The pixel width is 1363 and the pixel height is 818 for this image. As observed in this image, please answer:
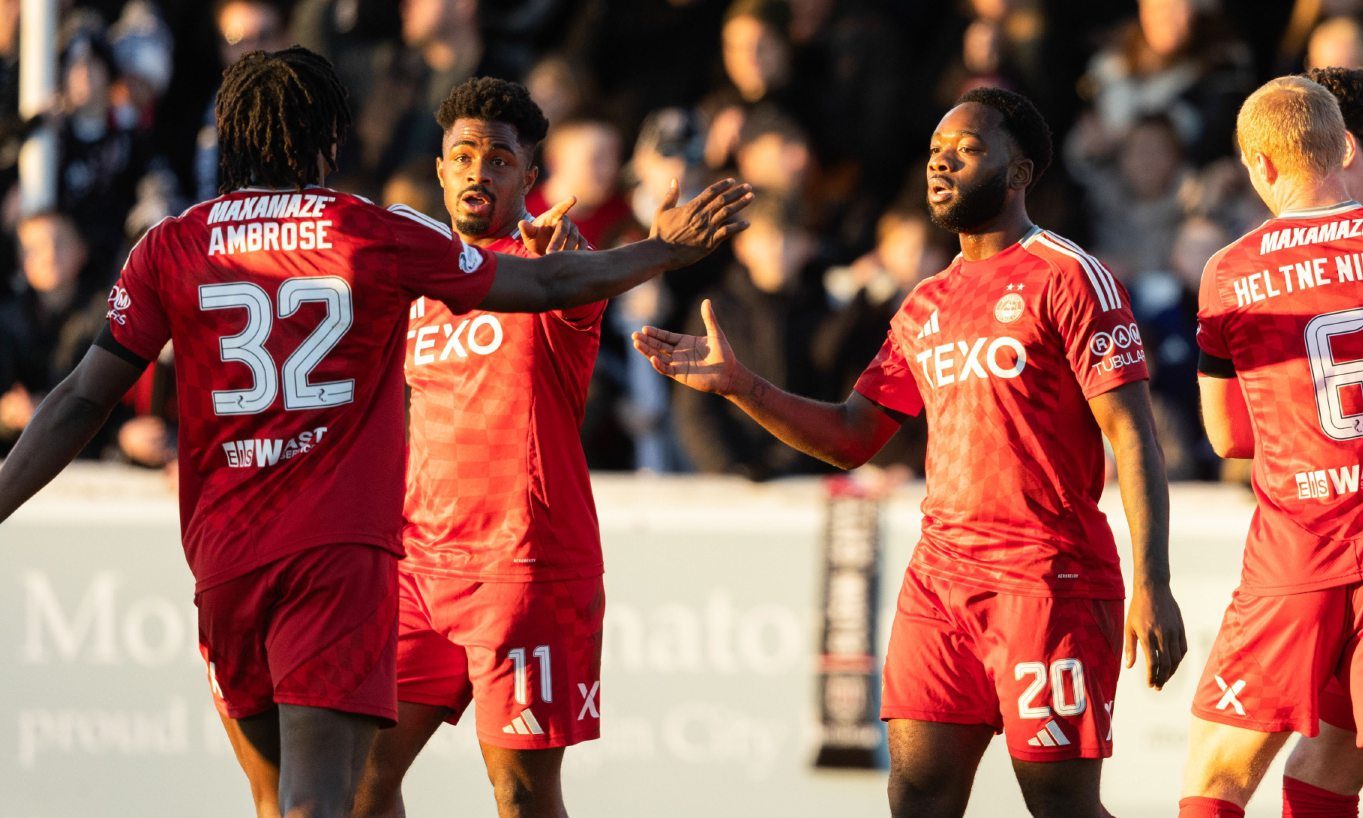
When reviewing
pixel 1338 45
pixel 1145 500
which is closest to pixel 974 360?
pixel 1145 500

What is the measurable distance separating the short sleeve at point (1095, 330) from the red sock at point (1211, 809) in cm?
133

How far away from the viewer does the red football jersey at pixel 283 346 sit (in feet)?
17.3

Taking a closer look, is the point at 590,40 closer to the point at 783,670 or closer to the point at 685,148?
the point at 685,148

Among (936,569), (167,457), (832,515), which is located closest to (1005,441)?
(936,569)

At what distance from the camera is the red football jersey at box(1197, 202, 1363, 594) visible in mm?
5879

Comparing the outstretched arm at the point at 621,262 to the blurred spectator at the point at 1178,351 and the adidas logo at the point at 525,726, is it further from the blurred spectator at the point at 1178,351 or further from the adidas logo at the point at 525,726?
the blurred spectator at the point at 1178,351

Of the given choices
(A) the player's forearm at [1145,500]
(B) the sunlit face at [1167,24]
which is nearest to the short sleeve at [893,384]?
(A) the player's forearm at [1145,500]

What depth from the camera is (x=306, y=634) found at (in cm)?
526

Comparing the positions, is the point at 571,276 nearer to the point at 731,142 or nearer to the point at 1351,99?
the point at 1351,99

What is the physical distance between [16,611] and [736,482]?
338cm

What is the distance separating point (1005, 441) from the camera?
19.5 feet

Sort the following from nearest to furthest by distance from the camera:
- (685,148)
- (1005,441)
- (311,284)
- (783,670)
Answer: (311,284) < (1005,441) < (783,670) < (685,148)

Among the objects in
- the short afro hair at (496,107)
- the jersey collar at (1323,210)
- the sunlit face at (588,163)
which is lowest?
the jersey collar at (1323,210)

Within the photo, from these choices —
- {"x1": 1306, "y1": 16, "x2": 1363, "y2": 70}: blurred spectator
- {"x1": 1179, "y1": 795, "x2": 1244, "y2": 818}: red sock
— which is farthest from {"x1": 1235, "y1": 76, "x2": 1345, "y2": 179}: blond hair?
{"x1": 1306, "y1": 16, "x2": 1363, "y2": 70}: blurred spectator
